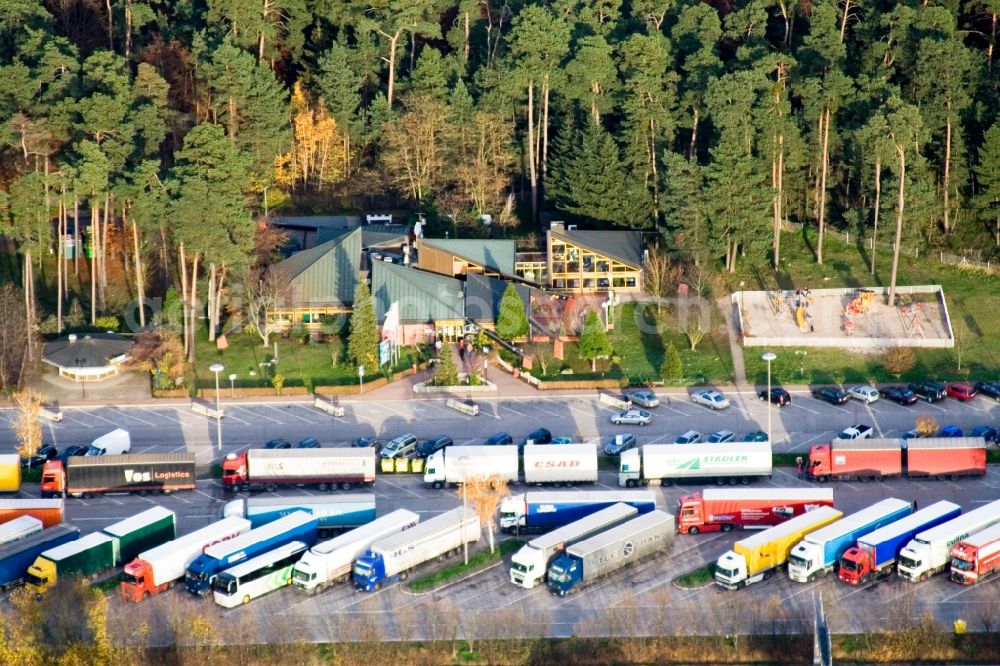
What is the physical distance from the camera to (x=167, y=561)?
6181cm

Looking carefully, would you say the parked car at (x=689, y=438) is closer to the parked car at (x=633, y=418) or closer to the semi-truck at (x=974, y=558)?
the parked car at (x=633, y=418)

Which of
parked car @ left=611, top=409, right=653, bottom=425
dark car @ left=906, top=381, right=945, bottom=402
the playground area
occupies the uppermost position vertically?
the playground area

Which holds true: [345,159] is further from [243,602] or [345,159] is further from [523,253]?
[243,602]

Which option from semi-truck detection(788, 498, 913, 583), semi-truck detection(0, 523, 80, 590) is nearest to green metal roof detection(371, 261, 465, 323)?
semi-truck detection(0, 523, 80, 590)

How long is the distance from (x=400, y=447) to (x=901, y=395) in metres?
23.5

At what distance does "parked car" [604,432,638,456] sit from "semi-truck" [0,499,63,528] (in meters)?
23.2

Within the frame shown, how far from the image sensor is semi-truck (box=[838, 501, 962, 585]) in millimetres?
61344

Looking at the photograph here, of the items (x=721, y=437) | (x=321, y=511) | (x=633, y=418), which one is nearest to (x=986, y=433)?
(x=721, y=437)

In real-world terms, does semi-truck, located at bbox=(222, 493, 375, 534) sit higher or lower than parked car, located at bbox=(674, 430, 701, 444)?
lower

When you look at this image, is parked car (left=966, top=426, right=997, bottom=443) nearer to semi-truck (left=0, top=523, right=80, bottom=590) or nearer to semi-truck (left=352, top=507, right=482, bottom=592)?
semi-truck (left=352, top=507, right=482, bottom=592)

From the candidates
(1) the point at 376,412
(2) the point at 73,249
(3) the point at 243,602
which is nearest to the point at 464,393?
(1) the point at 376,412

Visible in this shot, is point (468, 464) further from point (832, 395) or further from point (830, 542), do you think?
point (832, 395)

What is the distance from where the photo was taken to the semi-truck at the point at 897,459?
69875 mm

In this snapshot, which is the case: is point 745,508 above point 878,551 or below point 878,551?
above
